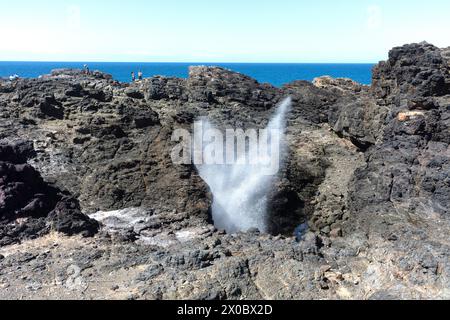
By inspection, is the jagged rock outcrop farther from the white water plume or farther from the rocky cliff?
the white water plume

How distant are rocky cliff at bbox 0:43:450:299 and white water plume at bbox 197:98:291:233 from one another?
763 mm

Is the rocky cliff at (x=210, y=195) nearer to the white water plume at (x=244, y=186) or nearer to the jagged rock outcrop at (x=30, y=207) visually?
the jagged rock outcrop at (x=30, y=207)

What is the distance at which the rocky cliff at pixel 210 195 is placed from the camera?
15586 mm

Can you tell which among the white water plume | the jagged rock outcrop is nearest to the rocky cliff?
the jagged rock outcrop

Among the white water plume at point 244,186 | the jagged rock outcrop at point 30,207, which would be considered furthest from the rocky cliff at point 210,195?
Result: the white water plume at point 244,186

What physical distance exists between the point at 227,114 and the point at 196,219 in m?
13.8

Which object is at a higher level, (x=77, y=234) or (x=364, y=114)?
(x=364, y=114)

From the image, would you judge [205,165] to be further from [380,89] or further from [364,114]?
[380,89]

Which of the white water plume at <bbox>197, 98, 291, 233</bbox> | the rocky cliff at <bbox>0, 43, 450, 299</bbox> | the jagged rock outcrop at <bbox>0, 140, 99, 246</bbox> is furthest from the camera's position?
the white water plume at <bbox>197, 98, 291, 233</bbox>

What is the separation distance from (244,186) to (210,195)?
15.6 feet

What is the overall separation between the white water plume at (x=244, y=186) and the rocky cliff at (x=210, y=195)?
76 centimetres

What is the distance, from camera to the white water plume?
85.4 feet
